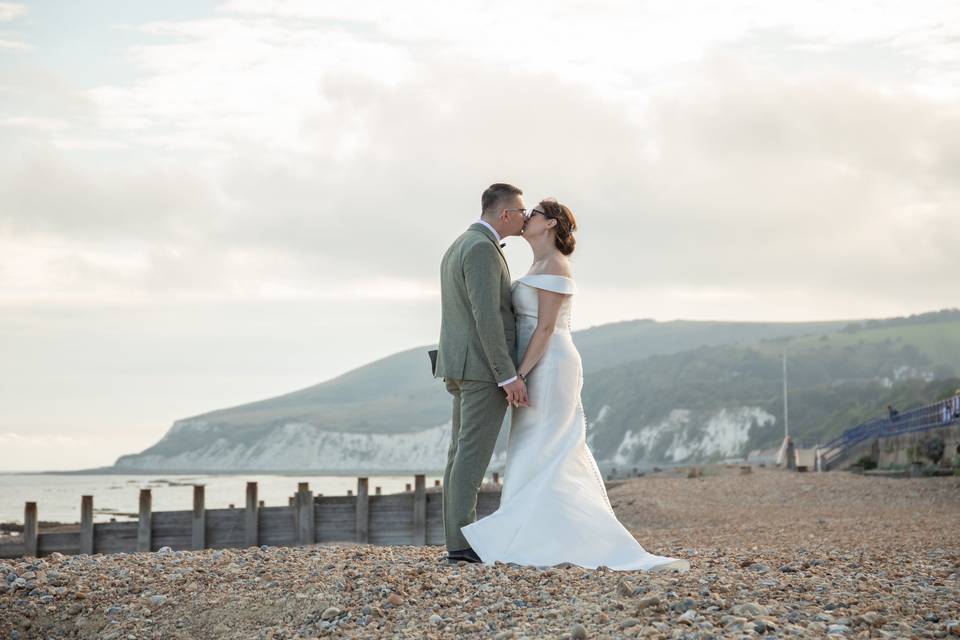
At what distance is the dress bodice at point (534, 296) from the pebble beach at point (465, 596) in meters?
1.74

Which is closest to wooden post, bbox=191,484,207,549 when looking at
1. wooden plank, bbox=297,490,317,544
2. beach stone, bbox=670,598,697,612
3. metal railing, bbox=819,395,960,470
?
wooden plank, bbox=297,490,317,544

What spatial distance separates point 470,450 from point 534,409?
0.56 meters

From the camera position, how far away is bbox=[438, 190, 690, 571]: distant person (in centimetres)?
758

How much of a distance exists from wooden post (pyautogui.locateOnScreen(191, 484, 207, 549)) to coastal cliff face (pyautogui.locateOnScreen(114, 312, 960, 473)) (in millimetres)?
77910

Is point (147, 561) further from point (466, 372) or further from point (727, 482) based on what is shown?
point (727, 482)

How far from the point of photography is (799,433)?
116 m

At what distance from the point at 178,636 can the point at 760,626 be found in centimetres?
357

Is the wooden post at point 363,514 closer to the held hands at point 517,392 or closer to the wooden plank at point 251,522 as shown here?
the wooden plank at point 251,522

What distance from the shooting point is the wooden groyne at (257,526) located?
17906 millimetres

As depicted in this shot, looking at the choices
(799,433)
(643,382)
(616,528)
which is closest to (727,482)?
(616,528)

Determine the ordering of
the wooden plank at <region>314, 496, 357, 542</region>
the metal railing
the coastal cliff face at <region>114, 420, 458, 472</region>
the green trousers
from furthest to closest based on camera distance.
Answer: the coastal cliff face at <region>114, 420, 458, 472</region>, the metal railing, the wooden plank at <region>314, 496, 357, 542</region>, the green trousers

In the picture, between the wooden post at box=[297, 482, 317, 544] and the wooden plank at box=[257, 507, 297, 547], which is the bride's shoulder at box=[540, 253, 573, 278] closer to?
the wooden post at box=[297, 482, 317, 544]

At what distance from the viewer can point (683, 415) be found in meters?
130

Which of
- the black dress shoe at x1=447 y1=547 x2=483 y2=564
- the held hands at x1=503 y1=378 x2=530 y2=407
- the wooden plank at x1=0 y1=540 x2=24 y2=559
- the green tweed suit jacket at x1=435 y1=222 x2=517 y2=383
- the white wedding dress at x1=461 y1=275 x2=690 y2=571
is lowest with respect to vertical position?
the wooden plank at x1=0 y1=540 x2=24 y2=559
